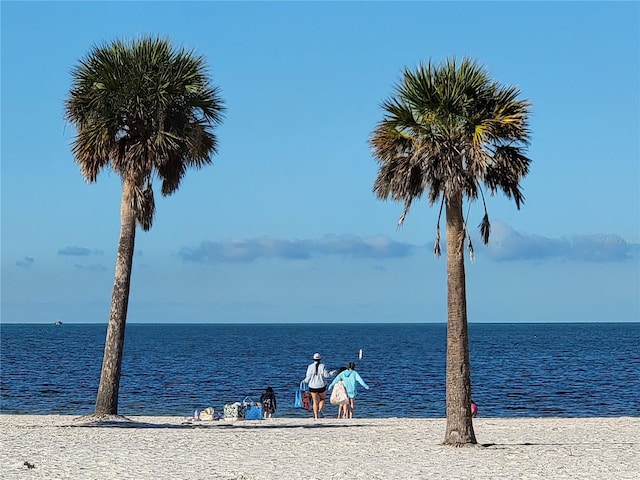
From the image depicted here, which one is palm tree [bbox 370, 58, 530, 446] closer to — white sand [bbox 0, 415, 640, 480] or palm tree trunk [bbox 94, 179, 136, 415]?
white sand [bbox 0, 415, 640, 480]

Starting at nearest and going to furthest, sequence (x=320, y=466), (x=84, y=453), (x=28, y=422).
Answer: (x=320, y=466)
(x=84, y=453)
(x=28, y=422)

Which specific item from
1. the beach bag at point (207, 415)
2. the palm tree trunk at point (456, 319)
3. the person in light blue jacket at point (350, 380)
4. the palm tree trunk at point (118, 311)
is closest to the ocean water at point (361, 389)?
the person in light blue jacket at point (350, 380)

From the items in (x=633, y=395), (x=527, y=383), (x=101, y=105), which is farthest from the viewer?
(x=527, y=383)

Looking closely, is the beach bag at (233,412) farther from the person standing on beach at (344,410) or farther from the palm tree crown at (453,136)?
the palm tree crown at (453,136)

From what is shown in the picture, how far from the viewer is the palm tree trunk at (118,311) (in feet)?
77.3

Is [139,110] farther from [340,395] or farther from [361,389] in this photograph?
[361,389]

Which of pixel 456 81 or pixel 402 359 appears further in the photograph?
pixel 402 359

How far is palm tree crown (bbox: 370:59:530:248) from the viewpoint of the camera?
18453 mm

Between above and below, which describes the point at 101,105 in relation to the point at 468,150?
above

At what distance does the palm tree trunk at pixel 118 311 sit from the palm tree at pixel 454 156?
7268mm

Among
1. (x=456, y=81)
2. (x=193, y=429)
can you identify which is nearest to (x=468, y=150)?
(x=456, y=81)

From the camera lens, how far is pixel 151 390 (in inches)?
1916

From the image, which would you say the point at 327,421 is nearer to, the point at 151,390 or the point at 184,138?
the point at 184,138

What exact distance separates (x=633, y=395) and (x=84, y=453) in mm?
34733
